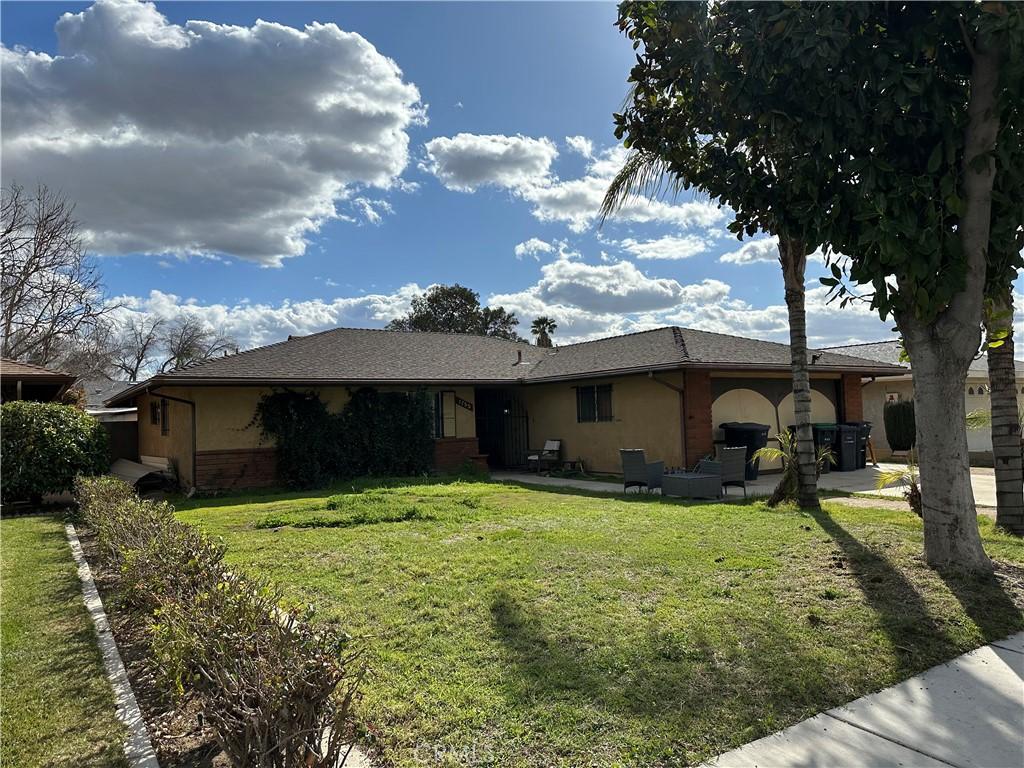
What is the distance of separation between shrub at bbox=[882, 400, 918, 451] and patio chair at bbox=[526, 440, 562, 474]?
1163 centimetres

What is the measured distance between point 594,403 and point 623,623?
489 inches

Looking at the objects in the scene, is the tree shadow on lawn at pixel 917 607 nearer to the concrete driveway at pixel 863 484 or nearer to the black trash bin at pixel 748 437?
the concrete driveway at pixel 863 484

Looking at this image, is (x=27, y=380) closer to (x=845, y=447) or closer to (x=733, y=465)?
(x=733, y=465)

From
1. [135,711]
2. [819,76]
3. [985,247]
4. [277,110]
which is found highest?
[277,110]

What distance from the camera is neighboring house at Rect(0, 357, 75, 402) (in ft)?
47.5

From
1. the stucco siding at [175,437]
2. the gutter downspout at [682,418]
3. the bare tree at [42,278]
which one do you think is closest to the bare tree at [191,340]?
the bare tree at [42,278]

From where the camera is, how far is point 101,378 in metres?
40.3

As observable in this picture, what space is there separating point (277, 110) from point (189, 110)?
1750 millimetres

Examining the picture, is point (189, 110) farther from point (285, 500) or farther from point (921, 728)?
point (921, 728)

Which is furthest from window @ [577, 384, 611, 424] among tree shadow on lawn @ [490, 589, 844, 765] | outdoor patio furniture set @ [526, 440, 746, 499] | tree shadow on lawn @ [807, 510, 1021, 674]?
tree shadow on lawn @ [490, 589, 844, 765]

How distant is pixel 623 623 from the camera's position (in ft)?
14.4

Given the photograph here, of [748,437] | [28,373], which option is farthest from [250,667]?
[28,373]

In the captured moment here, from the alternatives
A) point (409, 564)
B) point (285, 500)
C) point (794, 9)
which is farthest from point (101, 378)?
point (794, 9)

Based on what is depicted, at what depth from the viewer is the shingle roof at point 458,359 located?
1413cm
